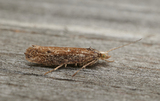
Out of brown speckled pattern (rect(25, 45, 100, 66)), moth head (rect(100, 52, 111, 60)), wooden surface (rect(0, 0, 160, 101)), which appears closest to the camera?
wooden surface (rect(0, 0, 160, 101))

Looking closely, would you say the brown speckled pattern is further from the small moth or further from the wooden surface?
the wooden surface

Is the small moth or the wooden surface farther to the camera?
the small moth

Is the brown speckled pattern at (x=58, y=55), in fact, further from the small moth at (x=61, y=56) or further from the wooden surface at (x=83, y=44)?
the wooden surface at (x=83, y=44)

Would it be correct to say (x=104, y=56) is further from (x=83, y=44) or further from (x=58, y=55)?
(x=58, y=55)

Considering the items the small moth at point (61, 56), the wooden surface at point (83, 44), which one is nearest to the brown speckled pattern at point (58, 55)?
the small moth at point (61, 56)

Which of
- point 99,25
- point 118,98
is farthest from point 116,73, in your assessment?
point 99,25

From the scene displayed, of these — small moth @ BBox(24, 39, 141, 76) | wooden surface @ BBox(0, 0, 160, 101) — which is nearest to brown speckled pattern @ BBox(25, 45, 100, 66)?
small moth @ BBox(24, 39, 141, 76)
